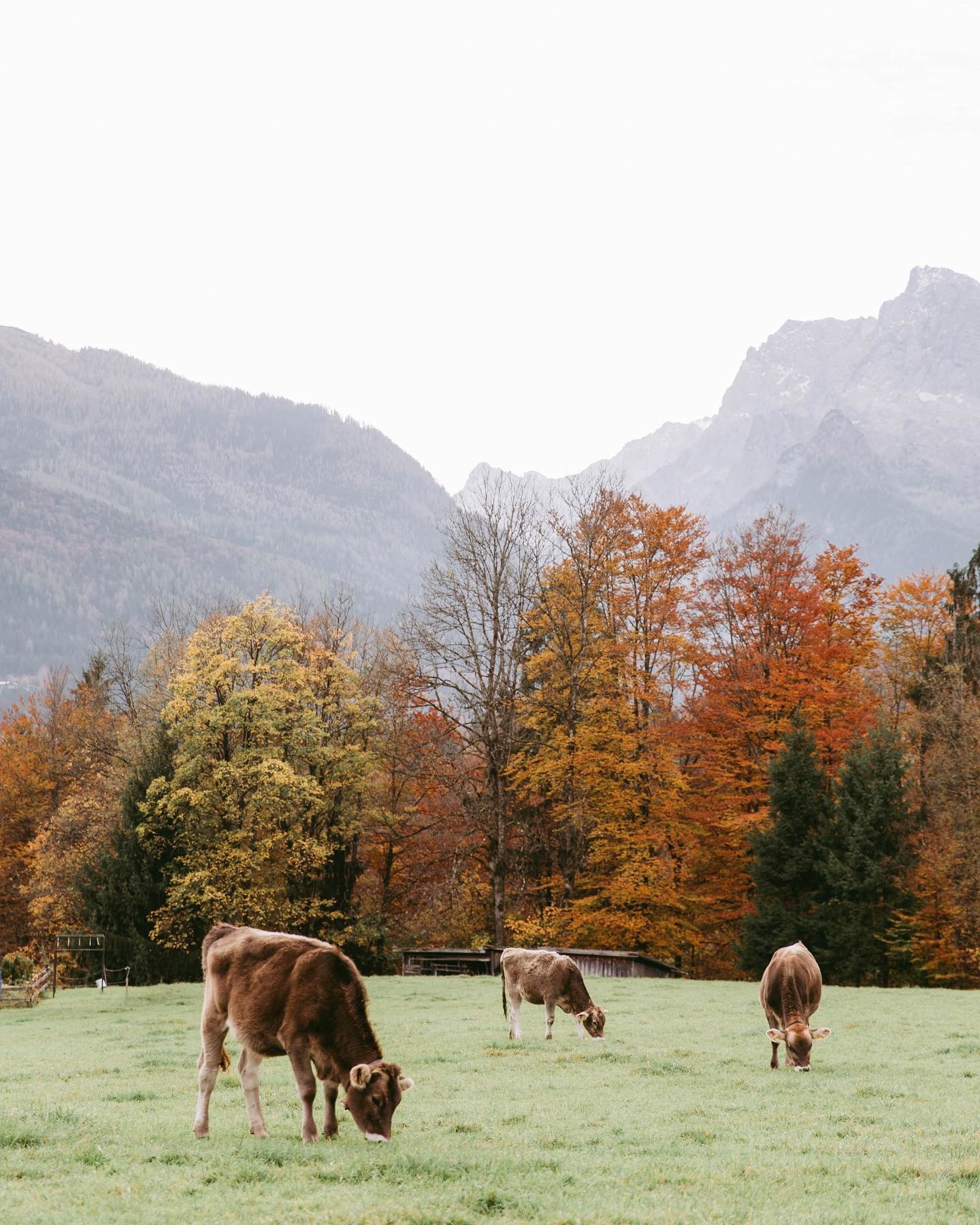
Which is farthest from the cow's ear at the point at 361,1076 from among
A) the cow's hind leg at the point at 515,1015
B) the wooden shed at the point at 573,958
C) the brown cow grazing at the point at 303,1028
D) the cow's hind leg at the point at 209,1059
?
the wooden shed at the point at 573,958

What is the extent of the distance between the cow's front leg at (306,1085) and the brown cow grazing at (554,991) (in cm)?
1080

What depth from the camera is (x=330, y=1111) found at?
10.5m

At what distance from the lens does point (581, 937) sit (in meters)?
41.1

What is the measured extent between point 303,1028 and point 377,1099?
91 centimetres

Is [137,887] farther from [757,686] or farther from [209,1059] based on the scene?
[209,1059]

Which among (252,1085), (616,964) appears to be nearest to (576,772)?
(616,964)

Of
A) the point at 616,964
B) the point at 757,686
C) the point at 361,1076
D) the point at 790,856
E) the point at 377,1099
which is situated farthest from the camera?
the point at 757,686

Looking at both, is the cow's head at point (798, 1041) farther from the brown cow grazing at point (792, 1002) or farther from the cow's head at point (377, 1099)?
the cow's head at point (377, 1099)

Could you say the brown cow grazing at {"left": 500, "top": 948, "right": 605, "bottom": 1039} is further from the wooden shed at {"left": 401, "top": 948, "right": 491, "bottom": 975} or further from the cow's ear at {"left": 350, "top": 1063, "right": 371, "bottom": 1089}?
the wooden shed at {"left": 401, "top": 948, "right": 491, "bottom": 975}

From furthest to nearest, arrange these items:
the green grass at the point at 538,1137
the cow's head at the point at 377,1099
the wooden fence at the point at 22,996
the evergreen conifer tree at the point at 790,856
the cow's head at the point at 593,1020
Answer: the evergreen conifer tree at the point at 790,856, the wooden fence at the point at 22,996, the cow's head at the point at 593,1020, the cow's head at the point at 377,1099, the green grass at the point at 538,1137

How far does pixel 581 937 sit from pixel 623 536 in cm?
1554

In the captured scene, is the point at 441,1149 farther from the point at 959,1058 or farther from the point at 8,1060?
the point at 8,1060

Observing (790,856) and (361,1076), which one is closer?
(361,1076)

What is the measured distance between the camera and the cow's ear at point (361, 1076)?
A: 9953mm
